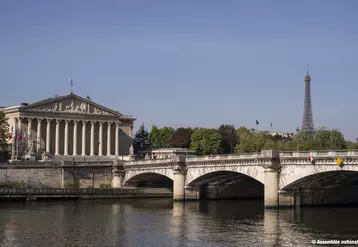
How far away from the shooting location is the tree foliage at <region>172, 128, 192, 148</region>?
162 m

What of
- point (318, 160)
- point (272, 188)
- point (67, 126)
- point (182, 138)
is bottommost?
point (272, 188)

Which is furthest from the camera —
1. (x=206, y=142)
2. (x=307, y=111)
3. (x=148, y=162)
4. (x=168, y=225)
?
(x=307, y=111)

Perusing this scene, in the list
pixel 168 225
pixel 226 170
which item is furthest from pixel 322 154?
pixel 168 225

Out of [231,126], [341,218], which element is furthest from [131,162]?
[231,126]

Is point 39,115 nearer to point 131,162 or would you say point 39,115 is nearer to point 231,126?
point 131,162

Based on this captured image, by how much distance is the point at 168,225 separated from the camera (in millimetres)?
63812

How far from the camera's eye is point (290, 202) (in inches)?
3068

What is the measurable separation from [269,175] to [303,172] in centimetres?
458

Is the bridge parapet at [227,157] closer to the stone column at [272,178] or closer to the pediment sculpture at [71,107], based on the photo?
the stone column at [272,178]

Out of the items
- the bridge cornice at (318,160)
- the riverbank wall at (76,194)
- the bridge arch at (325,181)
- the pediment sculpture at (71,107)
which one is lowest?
the riverbank wall at (76,194)

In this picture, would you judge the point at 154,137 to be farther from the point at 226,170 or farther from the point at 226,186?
the point at 226,170

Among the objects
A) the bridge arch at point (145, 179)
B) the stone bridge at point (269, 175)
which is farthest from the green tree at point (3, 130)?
the stone bridge at point (269, 175)

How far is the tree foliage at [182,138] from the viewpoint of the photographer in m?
162

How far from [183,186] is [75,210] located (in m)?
20.0
